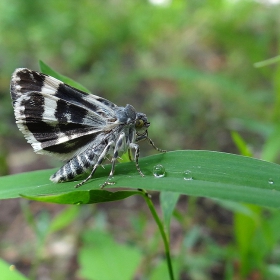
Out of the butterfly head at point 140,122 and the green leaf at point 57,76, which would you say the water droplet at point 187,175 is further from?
the green leaf at point 57,76

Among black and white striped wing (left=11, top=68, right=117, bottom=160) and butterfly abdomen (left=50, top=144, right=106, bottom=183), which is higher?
black and white striped wing (left=11, top=68, right=117, bottom=160)

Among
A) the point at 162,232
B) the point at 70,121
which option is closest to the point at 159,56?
the point at 70,121

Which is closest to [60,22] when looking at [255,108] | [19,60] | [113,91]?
[19,60]

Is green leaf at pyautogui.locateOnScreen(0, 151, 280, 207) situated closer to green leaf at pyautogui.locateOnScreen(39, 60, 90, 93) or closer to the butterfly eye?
the butterfly eye

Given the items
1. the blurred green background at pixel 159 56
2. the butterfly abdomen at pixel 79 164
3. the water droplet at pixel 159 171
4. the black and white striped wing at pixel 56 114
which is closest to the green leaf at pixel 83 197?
the water droplet at pixel 159 171

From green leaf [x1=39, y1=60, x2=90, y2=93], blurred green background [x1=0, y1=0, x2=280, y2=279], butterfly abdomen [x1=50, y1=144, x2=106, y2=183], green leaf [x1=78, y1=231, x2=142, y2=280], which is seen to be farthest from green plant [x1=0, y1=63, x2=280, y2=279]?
blurred green background [x1=0, y1=0, x2=280, y2=279]

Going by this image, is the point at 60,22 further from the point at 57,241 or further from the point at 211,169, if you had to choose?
the point at 211,169
